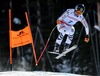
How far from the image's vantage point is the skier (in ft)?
30.3

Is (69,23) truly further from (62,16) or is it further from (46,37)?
(46,37)

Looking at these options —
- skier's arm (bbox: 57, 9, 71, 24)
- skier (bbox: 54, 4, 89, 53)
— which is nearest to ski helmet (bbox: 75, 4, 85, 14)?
skier (bbox: 54, 4, 89, 53)

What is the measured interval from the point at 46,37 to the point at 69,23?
789 millimetres

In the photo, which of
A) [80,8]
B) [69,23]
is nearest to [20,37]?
[69,23]

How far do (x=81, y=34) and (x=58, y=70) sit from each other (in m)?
1.24

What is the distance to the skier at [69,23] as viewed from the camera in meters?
9.24

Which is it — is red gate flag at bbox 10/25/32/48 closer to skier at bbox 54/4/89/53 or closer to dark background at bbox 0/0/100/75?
dark background at bbox 0/0/100/75

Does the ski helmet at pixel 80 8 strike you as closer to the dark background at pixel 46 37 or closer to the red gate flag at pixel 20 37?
the dark background at pixel 46 37

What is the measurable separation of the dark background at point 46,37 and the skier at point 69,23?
104 millimetres

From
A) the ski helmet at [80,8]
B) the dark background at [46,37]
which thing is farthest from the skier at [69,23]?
the dark background at [46,37]

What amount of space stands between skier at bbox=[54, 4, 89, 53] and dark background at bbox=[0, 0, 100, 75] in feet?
0.34

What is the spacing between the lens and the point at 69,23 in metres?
9.37

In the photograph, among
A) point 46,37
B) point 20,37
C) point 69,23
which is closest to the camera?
point 69,23

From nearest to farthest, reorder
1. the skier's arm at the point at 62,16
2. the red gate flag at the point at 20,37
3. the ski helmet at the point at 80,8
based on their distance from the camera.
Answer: the ski helmet at the point at 80,8 → the skier's arm at the point at 62,16 → the red gate flag at the point at 20,37
